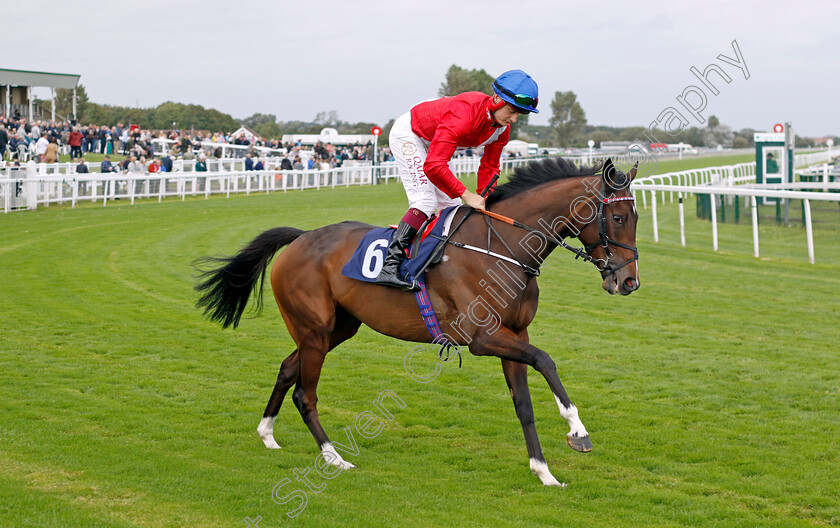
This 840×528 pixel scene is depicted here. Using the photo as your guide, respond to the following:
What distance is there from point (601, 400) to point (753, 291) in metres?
5.25

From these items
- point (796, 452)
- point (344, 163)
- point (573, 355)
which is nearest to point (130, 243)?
point (573, 355)

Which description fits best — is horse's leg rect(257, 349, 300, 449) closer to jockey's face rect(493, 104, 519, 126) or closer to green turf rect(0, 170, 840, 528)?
green turf rect(0, 170, 840, 528)

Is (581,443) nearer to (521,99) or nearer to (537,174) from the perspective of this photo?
(537,174)

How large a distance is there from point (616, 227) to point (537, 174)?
0.62m

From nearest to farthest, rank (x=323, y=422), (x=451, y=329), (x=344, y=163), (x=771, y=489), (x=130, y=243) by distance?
(x=771, y=489) < (x=451, y=329) < (x=323, y=422) < (x=130, y=243) < (x=344, y=163)

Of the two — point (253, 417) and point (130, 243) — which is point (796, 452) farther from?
point (130, 243)

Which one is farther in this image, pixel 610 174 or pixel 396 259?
pixel 396 259

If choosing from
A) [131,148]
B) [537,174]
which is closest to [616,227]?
[537,174]

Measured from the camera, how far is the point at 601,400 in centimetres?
578

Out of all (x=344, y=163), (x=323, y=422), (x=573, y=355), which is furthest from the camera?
(x=344, y=163)

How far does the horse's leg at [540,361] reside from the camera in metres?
4.20

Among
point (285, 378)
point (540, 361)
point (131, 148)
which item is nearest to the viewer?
point (540, 361)

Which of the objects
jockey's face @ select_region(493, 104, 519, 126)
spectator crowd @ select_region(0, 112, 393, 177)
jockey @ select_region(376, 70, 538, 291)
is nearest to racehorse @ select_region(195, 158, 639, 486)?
jockey @ select_region(376, 70, 538, 291)

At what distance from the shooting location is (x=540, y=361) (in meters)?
4.20
